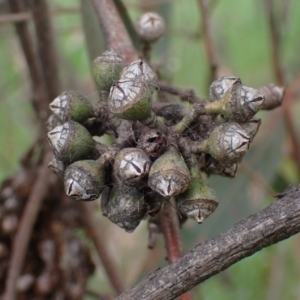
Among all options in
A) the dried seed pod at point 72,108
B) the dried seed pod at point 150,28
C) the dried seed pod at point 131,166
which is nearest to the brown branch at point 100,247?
the dried seed pod at point 150,28

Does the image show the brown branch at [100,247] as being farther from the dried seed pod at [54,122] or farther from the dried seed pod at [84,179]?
the dried seed pod at [84,179]

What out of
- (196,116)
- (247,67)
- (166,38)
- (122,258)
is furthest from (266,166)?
(247,67)

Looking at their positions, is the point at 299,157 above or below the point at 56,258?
below

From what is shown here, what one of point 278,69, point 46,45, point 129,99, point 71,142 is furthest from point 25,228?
point 278,69

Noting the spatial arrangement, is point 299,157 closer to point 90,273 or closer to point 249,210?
point 249,210

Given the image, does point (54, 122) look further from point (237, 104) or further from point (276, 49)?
point (276, 49)
